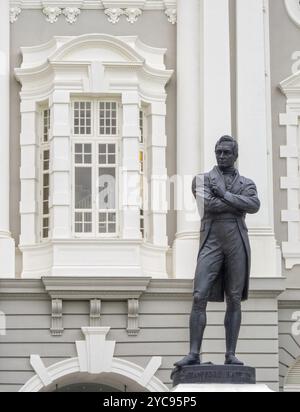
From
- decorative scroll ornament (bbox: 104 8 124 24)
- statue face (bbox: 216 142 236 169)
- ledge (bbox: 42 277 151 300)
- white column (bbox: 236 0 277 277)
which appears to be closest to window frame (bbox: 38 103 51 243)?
ledge (bbox: 42 277 151 300)

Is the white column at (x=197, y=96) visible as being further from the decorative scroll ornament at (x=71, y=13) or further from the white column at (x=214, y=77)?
the decorative scroll ornament at (x=71, y=13)

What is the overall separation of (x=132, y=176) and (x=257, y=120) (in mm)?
2167

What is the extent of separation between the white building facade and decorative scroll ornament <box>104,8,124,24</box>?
0.07 feet

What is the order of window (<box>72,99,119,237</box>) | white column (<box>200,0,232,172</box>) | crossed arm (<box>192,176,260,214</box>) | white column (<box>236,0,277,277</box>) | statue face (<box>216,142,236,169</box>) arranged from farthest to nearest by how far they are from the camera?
1. window (<box>72,99,119,237</box>)
2. white column (<box>200,0,232,172</box>)
3. white column (<box>236,0,277,277</box>)
4. statue face (<box>216,142,236,169</box>)
5. crossed arm (<box>192,176,260,214</box>)

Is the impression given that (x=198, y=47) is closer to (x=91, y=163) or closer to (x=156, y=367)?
(x=91, y=163)

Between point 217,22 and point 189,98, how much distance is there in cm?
129

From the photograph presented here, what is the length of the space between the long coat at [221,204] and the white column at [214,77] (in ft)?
23.1

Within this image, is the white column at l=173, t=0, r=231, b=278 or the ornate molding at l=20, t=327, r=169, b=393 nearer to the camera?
the ornate molding at l=20, t=327, r=169, b=393

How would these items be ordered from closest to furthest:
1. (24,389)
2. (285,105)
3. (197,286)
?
(197,286) < (24,389) < (285,105)

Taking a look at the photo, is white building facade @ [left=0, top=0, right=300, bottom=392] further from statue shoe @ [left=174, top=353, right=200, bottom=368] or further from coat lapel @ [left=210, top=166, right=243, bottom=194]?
statue shoe @ [left=174, top=353, right=200, bottom=368]

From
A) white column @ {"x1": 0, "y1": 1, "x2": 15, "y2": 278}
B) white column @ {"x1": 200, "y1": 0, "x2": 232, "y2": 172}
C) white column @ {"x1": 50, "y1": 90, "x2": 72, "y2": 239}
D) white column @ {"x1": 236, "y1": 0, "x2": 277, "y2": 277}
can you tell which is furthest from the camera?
white column @ {"x1": 200, "y1": 0, "x2": 232, "y2": 172}

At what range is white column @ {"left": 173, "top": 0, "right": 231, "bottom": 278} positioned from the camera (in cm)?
2516
